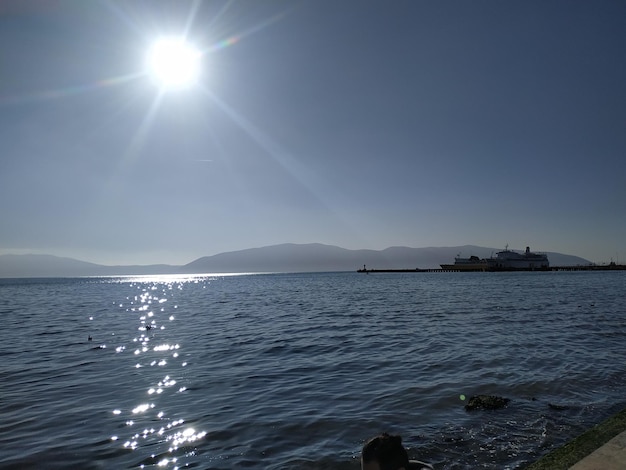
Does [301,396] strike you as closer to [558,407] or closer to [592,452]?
[558,407]

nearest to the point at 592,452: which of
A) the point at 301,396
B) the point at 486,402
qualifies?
the point at 486,402

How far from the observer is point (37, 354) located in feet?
60.9

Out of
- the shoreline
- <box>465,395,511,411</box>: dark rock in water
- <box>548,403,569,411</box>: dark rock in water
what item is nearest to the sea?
<box>548,403,569,411</box>: dark rock in water

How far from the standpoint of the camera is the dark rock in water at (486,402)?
955 cm

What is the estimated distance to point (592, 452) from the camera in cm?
539

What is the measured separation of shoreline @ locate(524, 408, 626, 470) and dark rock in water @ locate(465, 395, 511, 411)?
2.70 metres

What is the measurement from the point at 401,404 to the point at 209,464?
203 inches

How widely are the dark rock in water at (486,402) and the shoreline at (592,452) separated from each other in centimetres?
270

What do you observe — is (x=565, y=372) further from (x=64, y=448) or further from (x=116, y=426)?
(x=64, y=448)

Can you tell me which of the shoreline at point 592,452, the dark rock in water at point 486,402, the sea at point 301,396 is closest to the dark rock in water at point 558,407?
the sea at point 301,396

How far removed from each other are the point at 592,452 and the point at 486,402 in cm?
447

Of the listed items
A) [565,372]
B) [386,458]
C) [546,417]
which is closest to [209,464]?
[386,458]

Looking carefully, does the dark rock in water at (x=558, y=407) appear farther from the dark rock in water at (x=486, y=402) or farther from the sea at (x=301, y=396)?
the dark rock in water at (x=486, y=402)

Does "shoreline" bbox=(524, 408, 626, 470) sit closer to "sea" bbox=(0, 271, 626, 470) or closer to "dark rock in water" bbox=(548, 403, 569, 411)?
"sea" bbox=(0, 271, 626, 470)
